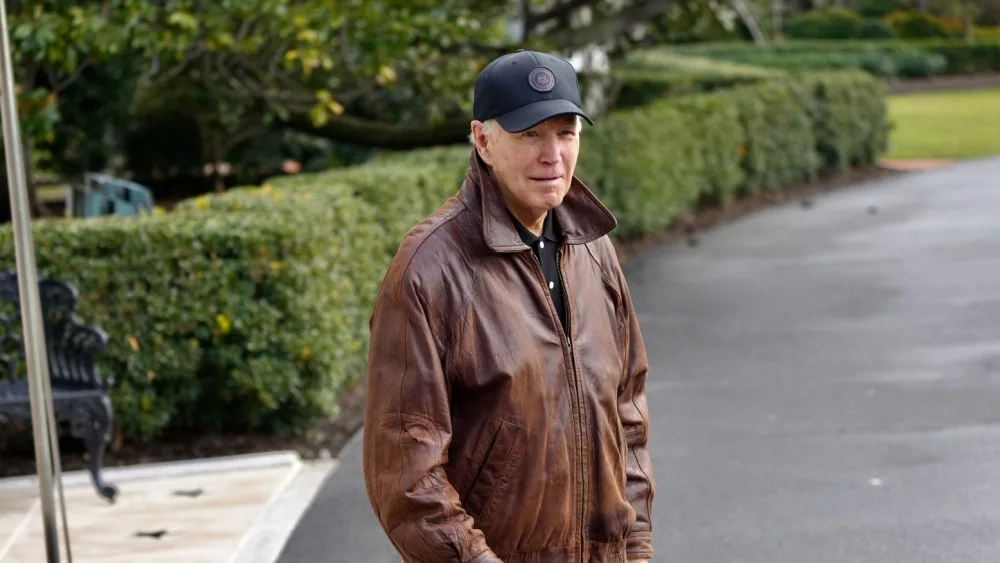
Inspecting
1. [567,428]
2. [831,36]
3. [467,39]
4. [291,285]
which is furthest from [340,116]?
[831,36]

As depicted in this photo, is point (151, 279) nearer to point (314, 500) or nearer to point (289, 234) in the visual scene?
point (289, 234)

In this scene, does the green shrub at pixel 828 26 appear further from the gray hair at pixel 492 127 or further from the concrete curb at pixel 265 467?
the gray hair at pixel 492 127

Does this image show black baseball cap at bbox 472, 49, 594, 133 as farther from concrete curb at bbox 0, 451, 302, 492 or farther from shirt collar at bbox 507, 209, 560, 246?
concrete curb at bbox 0, 451, 302, 492

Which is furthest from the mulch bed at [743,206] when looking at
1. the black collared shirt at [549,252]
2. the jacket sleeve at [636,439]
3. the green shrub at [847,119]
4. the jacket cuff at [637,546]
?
the black collared shirt at [549,252]

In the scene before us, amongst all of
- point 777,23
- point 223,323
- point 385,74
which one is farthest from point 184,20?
point 777,23

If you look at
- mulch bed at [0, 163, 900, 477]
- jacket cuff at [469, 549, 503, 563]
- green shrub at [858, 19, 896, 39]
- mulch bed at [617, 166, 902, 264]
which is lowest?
mulch bed at [617, 166, 902, 264]

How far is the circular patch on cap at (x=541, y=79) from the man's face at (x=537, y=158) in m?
0.07

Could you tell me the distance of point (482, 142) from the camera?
3.13m

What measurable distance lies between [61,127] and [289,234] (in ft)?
21.0

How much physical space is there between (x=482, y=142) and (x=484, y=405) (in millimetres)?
584

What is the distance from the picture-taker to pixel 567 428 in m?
3.07

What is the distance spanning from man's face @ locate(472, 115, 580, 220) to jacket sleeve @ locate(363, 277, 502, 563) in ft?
1.10

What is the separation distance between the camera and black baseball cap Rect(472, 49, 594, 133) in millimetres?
2977

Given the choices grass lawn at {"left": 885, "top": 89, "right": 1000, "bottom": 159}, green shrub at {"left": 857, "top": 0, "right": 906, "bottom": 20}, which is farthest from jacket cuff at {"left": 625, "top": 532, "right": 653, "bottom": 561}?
green shrub at {"left": 857, "top": 0, "right": 906, "bottom": 20}
